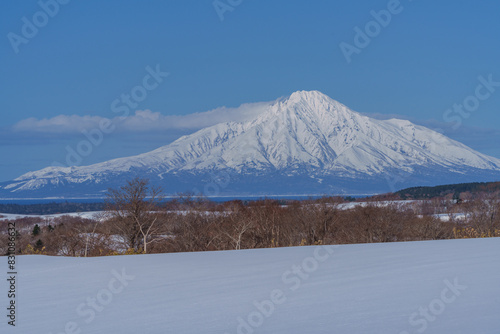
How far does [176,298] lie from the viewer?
702 centimetres

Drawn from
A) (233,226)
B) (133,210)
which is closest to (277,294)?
(133,210)

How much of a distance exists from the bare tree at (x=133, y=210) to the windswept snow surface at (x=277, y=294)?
41.3ft

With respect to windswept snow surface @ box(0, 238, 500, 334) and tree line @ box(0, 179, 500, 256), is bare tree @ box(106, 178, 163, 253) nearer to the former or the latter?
tree line @ box(0, 179, 500, 256)

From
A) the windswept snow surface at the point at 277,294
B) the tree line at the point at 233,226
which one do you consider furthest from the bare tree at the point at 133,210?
the windswept snow surface at the point at 277,294

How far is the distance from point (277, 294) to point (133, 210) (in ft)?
56.5

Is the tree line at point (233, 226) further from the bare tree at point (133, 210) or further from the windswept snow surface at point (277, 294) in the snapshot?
the windswept snow surface at point (277, 294)

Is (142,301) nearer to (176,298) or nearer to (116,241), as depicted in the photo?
(176,298)

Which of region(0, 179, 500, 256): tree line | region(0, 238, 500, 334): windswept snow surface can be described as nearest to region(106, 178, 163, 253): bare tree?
region(0, 179, 500, 256): tree line

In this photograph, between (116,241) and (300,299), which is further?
(116,241)

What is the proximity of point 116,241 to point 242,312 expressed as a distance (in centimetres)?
2100

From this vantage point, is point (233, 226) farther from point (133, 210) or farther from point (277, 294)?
point (277, 294)

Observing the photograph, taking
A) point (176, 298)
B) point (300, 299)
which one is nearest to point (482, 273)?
point (300, 299)

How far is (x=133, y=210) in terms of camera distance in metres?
23.3

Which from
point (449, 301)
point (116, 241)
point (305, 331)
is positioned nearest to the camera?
point (305, 331)
